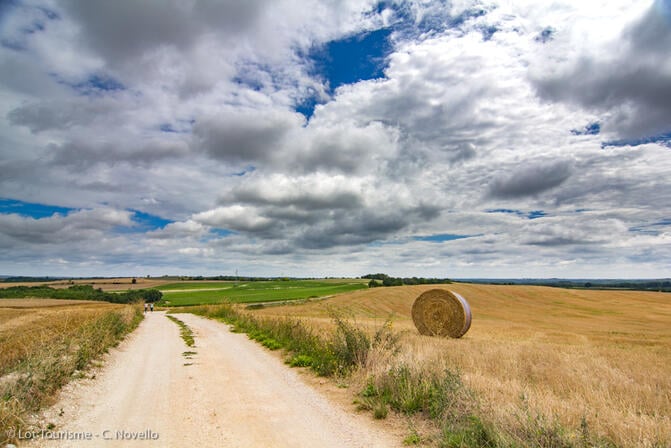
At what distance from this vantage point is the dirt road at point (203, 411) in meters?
5.80

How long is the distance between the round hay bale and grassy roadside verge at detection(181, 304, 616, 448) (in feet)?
41.2

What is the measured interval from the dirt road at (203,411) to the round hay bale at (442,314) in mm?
14596

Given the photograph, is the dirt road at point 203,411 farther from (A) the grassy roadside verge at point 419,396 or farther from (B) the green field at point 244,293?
(B) the green field at point 244,293

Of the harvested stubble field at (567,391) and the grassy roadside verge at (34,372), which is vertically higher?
the grassy roadside verge at (34,372)

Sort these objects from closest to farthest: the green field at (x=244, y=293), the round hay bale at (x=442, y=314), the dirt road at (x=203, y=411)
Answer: the dirt road at (x=203, y=411) → the round hay bale at (x=442, y=314) → the green field at (x=244, y=293)

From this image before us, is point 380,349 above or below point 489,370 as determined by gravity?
above

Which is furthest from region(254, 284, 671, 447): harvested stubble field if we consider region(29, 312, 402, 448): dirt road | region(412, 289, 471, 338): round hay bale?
region(412, 289, 471, 338): round hay bale

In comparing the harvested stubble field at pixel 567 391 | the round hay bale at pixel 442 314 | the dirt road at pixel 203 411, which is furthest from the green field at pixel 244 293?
the harvested stubble field at pixel 567 391

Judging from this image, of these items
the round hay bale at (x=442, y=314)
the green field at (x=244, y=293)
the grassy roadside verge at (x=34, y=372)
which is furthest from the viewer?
the green field at (x=244, y=293)

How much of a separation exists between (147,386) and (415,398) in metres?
5.94

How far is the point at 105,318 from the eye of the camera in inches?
688

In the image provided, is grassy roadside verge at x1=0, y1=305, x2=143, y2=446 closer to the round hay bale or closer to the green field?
the round hay bale

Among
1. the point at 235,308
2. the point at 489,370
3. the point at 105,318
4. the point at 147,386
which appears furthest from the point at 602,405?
the point at 235,308

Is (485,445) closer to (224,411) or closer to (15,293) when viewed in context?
(224,411)
